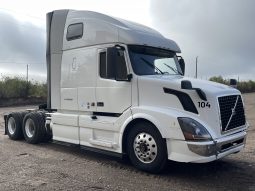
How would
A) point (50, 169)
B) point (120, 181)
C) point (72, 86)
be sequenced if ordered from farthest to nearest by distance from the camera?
point (72, 86) → point (50, 169) → point (120, 181)

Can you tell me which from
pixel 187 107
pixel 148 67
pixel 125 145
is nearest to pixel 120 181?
pixel 125 145

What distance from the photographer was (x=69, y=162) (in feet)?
27.8

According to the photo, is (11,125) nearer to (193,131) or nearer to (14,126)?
(14,126)

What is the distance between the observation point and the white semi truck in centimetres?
707

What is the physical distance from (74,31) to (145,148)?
3592mm

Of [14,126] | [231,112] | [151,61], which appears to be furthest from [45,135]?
[231,112]

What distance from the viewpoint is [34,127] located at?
10.7 meters

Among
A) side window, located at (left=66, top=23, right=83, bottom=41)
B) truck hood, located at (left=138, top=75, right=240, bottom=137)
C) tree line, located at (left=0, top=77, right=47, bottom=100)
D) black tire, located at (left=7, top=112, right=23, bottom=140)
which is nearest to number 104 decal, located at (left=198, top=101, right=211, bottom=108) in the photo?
truck hood, located at (left=138, top=75, right=240, bottom=137)

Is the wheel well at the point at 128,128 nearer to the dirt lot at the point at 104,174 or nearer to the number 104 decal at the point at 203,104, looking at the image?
the dirt lot at the point at 104,174

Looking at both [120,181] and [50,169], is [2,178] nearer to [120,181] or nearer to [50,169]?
[50,169]

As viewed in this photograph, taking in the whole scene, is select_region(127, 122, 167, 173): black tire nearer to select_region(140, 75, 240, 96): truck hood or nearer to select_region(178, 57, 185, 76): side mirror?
select_region(140, 75, 240, 96): truck hood

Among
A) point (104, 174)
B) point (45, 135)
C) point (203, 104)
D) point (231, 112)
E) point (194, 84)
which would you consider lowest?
point (104, 174)

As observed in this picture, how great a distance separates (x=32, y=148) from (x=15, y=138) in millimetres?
1672

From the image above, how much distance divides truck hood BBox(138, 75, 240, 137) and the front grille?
4.9 inches
